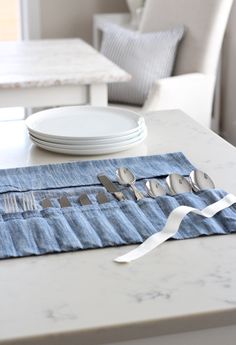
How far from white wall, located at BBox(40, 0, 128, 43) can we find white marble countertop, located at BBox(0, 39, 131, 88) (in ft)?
4.62

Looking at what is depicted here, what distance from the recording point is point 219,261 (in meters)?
1.10

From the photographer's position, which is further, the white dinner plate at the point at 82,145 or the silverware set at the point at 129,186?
the white dinner plate at the point at 82,145

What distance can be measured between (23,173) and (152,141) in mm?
365

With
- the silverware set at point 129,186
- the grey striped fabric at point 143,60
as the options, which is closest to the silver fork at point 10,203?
the silverware set at point 129,186

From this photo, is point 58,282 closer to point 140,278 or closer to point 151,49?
point 140,278

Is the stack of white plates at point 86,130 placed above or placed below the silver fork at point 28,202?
below

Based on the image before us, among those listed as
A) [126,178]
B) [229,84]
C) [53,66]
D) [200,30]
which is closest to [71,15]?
[229,84]

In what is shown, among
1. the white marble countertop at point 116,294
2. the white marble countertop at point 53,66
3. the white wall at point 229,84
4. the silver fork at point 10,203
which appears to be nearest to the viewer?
the white marble countertop at point 116,294

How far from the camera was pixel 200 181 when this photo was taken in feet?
4.47

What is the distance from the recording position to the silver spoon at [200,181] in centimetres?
134

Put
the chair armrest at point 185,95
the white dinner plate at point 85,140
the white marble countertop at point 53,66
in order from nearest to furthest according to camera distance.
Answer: the white dinner plate at point 85,140
the white marble countertop at point 53,66
the chair armrest at point 185,95

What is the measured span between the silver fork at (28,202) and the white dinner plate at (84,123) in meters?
0.25

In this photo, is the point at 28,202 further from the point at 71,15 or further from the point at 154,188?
the point at 71,15

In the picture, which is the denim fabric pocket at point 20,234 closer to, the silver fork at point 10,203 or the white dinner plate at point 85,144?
the silver fork at point 10,203
